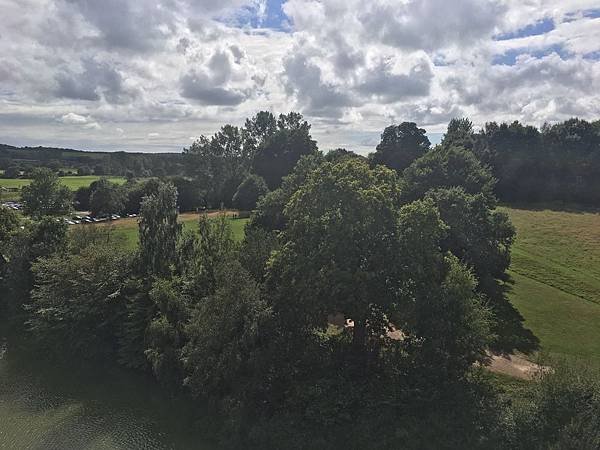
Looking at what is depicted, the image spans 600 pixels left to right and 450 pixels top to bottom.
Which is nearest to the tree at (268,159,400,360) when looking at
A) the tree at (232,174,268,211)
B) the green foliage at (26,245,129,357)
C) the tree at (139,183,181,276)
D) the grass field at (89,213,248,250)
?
the tree at (139,183,181,276)

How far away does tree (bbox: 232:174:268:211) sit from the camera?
78.6 m

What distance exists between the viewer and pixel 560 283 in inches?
1483

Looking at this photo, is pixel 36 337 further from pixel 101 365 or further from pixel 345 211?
pixel 345 211

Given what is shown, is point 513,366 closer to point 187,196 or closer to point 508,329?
point 508,329

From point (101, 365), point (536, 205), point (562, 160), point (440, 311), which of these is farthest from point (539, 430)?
point (562, 160)

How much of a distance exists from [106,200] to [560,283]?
72.4 m

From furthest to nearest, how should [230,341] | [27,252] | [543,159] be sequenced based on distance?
1. [543,159]
2. [27,252]
3. [230,341]

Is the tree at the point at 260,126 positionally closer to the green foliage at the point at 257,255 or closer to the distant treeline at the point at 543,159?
the distant treeline at the point at 543,159

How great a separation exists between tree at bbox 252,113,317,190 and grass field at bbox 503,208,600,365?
137 feet

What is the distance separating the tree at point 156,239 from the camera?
95.7ft

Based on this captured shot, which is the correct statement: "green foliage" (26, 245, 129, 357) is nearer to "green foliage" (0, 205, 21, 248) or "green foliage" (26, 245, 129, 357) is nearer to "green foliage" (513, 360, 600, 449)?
"green foliage" (0, 205, 21, 248)

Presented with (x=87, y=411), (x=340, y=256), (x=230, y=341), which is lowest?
(x=87, y=411)

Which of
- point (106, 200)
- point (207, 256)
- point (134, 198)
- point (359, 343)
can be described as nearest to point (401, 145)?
point (134, 198)

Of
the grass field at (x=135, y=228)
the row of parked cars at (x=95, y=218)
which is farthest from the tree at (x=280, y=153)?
the row of parked cars at (x=95, y=218)
